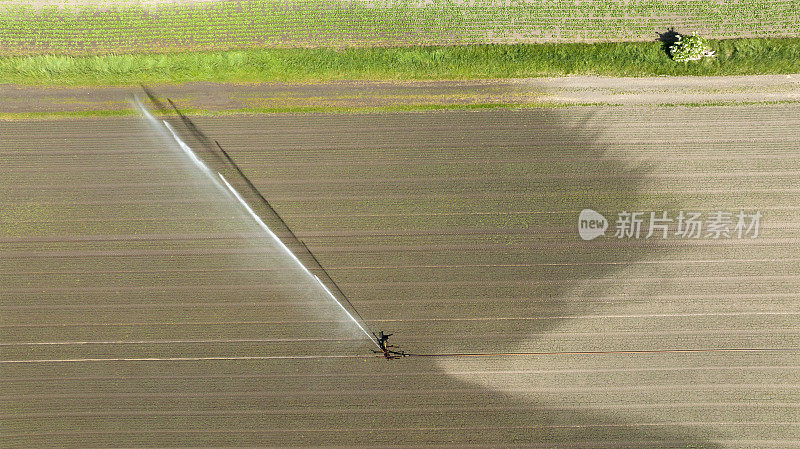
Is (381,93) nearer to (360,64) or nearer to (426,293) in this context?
(360,64)

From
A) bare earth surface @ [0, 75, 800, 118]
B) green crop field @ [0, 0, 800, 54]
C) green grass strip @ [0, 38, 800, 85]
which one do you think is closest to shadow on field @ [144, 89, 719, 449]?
bare earth surface @ [0, 75, 800, 118]

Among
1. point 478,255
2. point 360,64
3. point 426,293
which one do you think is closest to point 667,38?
point 478,255

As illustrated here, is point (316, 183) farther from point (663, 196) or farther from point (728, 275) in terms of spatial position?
point (728, 275)

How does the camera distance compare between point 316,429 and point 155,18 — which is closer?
point 316,429

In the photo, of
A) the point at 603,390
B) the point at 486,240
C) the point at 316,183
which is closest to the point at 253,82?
the point at 316,183

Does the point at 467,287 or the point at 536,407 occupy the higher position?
the point at 467,287

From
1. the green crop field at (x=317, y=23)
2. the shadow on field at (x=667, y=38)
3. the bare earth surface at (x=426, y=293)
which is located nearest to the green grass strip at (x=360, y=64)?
the shadow on field at (x=667, y=38)

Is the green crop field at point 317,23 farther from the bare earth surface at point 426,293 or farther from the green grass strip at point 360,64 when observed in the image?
the bare earth surface at point 426,293
